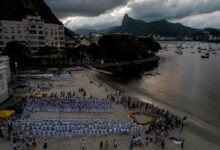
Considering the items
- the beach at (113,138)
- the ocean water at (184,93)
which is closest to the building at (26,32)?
the ocean water at (184,93)

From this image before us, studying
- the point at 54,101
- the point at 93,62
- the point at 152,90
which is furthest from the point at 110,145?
the point at 93,62

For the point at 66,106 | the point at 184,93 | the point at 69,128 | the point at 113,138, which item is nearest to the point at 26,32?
the point at 66,106

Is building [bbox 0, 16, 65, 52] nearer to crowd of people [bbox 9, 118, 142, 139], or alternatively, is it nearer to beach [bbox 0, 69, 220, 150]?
beach [bbox 0, 69, 220, 150]

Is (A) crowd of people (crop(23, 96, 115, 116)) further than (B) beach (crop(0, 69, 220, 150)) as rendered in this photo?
Yes

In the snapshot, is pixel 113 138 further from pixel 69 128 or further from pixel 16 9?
pixel 16 9

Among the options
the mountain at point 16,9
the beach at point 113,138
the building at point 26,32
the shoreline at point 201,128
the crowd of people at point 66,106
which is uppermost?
the mountain at point 16,9

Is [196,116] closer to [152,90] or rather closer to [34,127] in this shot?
[152,90]

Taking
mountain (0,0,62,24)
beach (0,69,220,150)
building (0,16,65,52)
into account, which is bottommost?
beach (0,69,220,150)

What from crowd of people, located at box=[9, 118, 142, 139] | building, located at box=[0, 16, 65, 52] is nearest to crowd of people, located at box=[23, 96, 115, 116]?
crowd of people, located at box=[9, 118, 142, 139]

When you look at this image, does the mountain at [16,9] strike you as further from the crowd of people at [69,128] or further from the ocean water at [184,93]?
the crowd of people at [69,128]

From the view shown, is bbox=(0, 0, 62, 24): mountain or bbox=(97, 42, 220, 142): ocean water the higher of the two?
bbox=(0, 0, 62, 24): mountain

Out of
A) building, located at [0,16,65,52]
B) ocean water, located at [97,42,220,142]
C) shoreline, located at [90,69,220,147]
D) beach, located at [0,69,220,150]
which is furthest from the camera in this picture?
building, located at [0,16,65,52]
